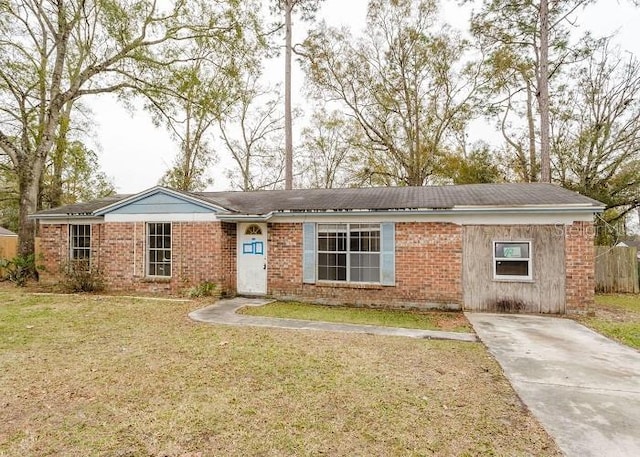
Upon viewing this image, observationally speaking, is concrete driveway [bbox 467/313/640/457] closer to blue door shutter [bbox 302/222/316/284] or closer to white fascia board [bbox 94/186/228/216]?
blue door shutter [bbox 302/222/316/284]

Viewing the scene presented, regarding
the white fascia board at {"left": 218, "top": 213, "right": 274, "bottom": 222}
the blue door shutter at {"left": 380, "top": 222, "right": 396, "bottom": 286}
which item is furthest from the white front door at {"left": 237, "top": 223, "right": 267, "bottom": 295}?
the blue door shutter at {"left": 380, "top": 222, "right": 396, "bottom": 286}

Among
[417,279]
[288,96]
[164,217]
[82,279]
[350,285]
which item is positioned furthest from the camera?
[288,96]

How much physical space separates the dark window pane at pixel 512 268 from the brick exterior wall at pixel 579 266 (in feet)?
3.01

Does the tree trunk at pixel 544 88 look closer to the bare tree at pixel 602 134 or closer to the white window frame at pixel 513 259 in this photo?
the bare tree at pixel 602 134

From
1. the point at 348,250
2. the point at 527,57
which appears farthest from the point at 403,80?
the point at 348,250

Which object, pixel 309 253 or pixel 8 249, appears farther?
pixel 8 249

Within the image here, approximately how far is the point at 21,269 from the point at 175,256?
7172 mm

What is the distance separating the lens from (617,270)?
1333 centimetres

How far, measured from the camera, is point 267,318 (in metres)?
8.30

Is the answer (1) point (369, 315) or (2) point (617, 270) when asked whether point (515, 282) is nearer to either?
(1) point (369, 315)

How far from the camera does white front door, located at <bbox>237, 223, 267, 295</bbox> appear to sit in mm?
11320

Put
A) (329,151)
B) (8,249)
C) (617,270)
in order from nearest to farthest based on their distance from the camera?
(617,270) → (8,249) → (329,151)

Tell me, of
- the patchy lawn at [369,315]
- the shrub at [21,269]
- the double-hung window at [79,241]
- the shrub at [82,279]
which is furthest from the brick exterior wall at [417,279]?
the shrub at [21,269]

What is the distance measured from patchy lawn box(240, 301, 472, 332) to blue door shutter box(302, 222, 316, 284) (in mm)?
917
